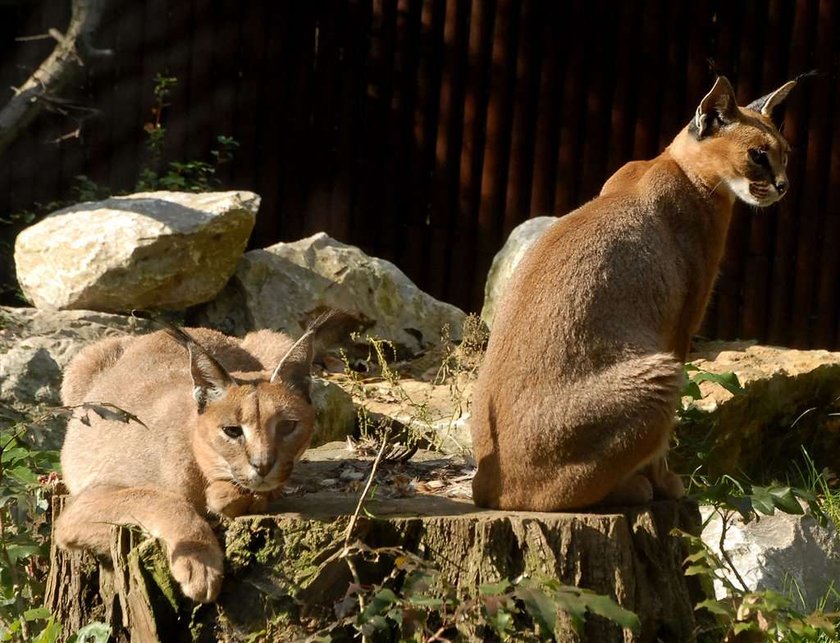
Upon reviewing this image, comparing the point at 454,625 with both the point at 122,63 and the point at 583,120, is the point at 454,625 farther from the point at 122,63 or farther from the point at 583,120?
the point at 122,63

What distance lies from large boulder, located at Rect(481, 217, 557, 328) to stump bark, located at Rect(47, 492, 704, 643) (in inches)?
235

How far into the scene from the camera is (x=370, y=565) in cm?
560

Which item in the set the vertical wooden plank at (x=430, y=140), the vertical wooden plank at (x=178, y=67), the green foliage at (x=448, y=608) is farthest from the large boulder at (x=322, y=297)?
the green foliage at (x=448, y=608)

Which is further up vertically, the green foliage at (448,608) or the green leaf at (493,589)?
the green leaf at (493,589)

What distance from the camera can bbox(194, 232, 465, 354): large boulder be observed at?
11586 millimetres

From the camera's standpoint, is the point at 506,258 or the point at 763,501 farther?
the point at 506,258

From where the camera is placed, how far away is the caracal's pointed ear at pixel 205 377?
19.0 ft

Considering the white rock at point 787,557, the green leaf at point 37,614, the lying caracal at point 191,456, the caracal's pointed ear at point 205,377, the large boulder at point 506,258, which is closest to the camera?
the lying caracal at point 191,456

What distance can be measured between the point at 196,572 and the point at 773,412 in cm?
558

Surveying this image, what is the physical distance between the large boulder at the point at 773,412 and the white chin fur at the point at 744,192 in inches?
90.4

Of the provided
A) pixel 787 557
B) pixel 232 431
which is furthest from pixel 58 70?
pixel 787 557

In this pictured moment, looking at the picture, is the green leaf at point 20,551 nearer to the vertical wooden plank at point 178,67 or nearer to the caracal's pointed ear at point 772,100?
the caracal's pointed ear at point 772,100

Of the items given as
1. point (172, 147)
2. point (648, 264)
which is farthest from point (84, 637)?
point (172, 147)

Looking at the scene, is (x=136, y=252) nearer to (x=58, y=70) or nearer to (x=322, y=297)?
(x=322, y=297)
